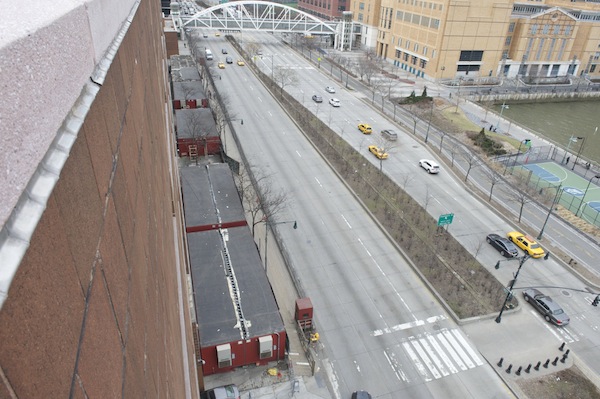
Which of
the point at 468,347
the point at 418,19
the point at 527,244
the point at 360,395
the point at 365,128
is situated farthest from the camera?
the point at 418,19

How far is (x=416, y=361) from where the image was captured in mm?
19375

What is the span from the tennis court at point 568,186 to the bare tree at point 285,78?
32396 millimetres

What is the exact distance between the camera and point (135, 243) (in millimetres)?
3646

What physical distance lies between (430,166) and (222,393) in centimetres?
2758

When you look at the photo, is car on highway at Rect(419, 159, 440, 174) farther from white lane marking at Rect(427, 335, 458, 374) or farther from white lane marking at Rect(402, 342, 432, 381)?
white lane marking at Rect(402, 342, 432, 381)

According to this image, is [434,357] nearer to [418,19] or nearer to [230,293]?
[230,293]

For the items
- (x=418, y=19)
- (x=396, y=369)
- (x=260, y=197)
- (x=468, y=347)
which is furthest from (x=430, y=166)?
(x=418, y=19)

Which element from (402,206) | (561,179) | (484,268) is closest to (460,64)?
(561,179)

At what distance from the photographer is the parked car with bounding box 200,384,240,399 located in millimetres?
16344

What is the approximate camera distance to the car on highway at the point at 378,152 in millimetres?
38731

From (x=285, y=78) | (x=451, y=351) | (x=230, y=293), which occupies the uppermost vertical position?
(x=230, y=293)

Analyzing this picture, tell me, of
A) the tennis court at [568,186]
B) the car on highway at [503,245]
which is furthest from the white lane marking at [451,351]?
the tennis court at [568,186]

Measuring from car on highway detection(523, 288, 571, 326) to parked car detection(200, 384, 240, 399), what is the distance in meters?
17.0

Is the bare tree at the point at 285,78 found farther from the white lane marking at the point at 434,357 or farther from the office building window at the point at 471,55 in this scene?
the white lane marking at the point at 434,357
